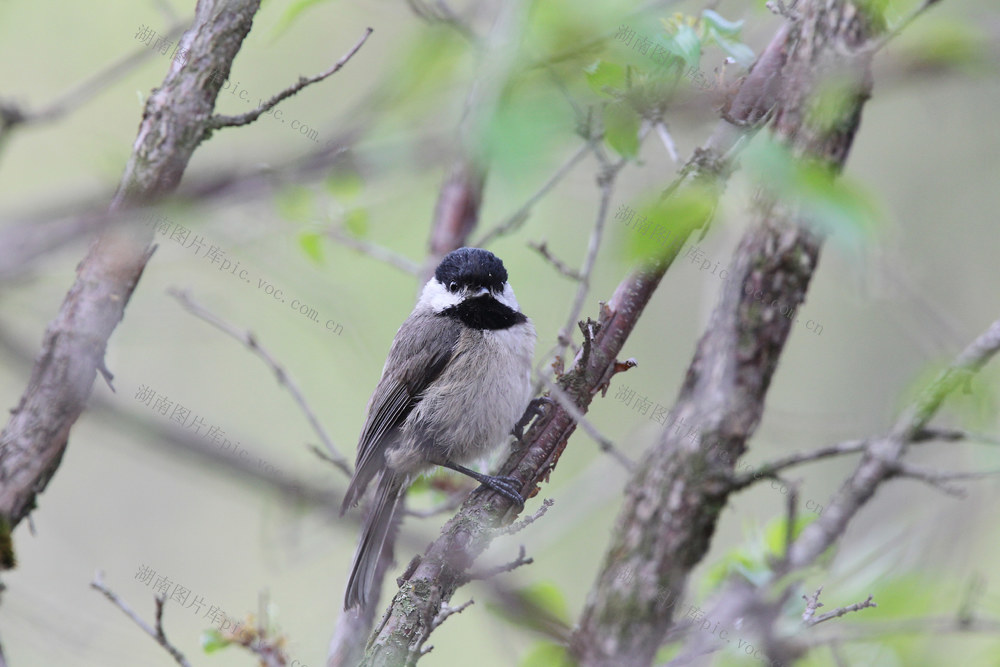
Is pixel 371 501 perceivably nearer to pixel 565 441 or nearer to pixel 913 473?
pixel 565 441

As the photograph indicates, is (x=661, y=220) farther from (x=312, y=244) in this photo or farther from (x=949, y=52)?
(x=312, y=244)

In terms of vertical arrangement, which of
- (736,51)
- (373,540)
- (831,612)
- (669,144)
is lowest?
(373,540)

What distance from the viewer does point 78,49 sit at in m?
6.58

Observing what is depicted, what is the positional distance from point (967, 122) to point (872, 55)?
575cm

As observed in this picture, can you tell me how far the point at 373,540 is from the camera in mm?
3500

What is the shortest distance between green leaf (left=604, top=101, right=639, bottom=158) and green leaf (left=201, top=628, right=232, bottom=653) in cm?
187

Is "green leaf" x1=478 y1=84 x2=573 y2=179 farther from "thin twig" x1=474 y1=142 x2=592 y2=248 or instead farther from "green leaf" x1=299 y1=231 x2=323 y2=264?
"green leaf" x1=299 y1=231 x2=323 y2=264

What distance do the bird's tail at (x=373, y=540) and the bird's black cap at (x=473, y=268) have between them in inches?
37.7

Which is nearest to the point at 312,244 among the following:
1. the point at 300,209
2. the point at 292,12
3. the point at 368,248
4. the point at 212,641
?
the point at 300,209

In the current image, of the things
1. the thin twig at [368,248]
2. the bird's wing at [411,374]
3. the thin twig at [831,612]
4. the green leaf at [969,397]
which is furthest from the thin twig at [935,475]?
the bird's wing at [411,374]

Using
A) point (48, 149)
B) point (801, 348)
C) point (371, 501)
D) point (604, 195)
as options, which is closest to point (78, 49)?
point (48, 149)

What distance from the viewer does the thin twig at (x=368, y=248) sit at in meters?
3.48

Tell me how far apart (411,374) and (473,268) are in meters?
0.58

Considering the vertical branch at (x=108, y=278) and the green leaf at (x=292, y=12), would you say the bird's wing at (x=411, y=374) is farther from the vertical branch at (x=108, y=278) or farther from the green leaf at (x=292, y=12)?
the green leaf at (x=292, y=12)
